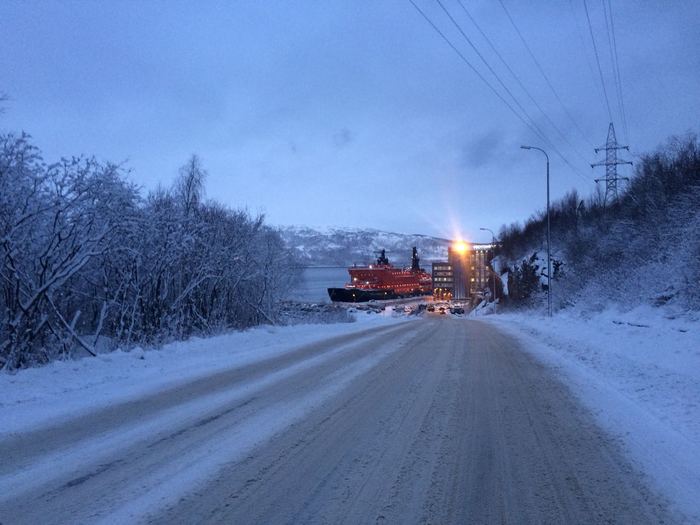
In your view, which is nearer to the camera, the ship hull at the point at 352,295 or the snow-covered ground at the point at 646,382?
the snow-covered ground at the point at 646,382

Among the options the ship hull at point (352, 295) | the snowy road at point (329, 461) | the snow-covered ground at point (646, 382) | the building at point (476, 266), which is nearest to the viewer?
the snowy road at point (329, 461)

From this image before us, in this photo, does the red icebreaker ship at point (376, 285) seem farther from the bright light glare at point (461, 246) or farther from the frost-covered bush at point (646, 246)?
the frost-covered bush at point (646, 246)

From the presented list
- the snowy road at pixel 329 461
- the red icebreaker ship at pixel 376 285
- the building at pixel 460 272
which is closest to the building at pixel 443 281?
the building at pixel 460 272

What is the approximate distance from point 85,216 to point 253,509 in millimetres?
10949

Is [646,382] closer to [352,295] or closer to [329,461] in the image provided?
[329,461]

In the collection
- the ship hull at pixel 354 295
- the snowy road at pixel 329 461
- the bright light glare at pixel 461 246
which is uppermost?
the bright light glare at pixel 461 246

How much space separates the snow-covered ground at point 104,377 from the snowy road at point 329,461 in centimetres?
78

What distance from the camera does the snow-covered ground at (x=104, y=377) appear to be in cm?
835

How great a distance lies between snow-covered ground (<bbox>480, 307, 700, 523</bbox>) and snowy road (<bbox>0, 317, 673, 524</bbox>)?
0.30 m

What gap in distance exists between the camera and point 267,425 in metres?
7.25

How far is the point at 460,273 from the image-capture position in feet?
551

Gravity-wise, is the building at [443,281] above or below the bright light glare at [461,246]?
below

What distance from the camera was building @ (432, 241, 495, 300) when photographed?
150 meters

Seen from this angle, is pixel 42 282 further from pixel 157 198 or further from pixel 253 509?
pixel 253 509
